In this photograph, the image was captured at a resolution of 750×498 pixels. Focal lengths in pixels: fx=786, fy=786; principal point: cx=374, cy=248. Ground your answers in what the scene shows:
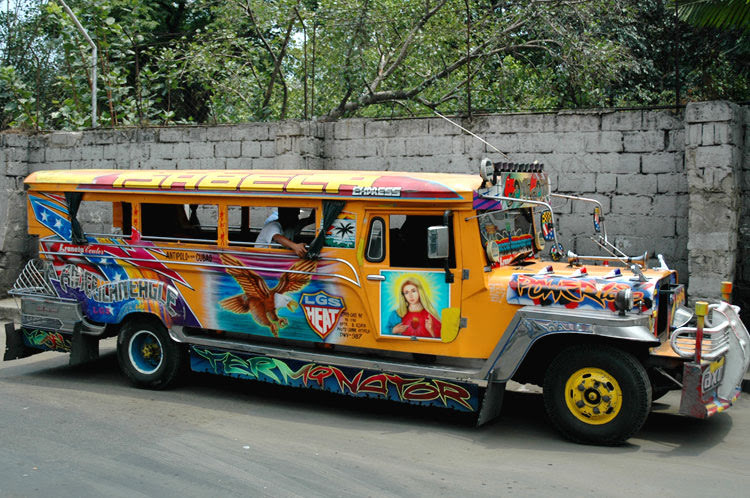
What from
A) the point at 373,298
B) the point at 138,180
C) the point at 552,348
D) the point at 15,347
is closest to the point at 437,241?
the point at 373,298

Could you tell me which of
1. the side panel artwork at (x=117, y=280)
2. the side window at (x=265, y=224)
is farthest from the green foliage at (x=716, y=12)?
the side panel artwork at (x=117, y=280)

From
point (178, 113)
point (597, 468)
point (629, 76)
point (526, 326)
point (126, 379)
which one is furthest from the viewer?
point (178, 113)

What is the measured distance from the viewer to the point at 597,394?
249 inches

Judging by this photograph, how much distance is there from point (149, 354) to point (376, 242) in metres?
3.00

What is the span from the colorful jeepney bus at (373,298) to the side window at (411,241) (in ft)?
0.04

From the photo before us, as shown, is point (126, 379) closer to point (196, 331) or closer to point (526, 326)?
point (196, 331)

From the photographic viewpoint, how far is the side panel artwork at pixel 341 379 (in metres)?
6.78

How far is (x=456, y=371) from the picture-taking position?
6.67m

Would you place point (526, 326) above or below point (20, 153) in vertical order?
below

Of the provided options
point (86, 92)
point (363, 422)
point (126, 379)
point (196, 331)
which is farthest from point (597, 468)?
point (86, 92)

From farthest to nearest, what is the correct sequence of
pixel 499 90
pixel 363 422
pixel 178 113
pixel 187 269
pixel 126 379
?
pixel 178 113, pixel 499 90, pixel 126 379, pixel 187 269, pixel 363 422

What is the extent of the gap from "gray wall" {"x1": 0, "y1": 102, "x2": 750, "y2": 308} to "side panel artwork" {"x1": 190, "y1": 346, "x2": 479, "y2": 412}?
154 inches

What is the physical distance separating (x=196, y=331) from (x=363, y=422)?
7.08ft

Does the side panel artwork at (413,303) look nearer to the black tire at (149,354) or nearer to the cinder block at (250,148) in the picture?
the black tire at (149,354)
